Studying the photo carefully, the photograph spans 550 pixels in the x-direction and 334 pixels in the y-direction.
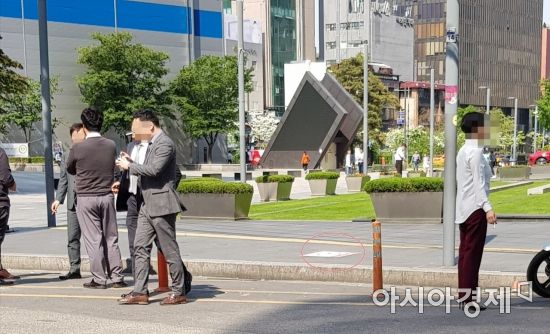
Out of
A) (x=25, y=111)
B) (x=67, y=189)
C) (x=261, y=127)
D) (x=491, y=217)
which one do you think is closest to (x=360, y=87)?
(x=261, y=127)

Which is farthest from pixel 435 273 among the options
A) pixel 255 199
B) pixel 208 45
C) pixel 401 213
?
pixel 208 45

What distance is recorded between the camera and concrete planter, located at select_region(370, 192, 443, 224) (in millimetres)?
16562

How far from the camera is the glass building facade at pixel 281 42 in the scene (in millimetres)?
117750

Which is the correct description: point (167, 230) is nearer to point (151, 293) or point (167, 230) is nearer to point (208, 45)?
point (151, 293)

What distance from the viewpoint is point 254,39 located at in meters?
107

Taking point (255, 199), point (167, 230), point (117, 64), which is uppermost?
point (117, 64)

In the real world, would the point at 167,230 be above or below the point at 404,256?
above

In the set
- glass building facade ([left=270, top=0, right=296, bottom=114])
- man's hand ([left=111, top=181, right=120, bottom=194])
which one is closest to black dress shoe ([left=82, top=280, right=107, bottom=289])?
man's hand ([left=111, top=181, right=120, bottom=194])

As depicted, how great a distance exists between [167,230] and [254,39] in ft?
332

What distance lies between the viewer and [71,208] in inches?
384

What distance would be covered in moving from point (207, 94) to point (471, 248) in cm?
6248

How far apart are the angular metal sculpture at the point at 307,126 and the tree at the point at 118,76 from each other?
43.9 feet

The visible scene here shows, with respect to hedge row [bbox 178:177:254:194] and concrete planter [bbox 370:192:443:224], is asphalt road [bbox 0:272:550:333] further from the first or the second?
A: hedge row [bbox 178:177:254:194]

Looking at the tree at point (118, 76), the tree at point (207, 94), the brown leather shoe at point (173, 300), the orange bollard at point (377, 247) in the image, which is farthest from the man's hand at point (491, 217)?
the tree at point (207, 94)
